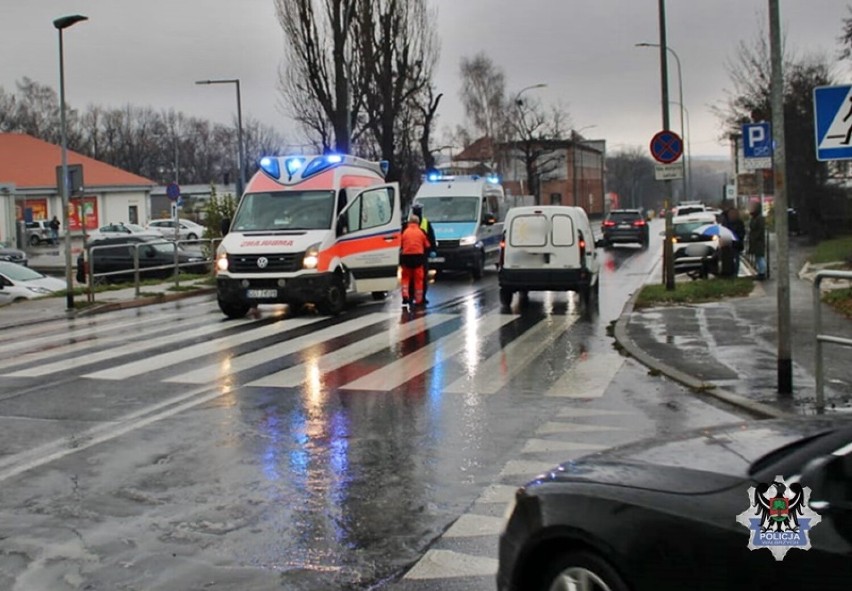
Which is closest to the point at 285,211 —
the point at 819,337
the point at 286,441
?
the point at 286,441

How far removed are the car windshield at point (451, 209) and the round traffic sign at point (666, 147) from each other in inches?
347

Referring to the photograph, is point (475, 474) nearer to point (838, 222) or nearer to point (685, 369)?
point (685, 369)

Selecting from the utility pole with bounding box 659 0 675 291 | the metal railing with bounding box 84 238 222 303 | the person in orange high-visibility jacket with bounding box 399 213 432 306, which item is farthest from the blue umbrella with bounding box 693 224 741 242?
the metal railing with bounding box 84 238 222 303

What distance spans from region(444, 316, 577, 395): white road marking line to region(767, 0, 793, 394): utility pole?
2.86 m

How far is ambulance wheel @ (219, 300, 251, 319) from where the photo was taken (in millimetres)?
17031

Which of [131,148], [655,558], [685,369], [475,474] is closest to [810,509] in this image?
[655,558]

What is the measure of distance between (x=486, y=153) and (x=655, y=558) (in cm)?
6508

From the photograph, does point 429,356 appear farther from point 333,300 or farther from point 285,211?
point 285,211

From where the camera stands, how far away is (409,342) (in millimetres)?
13539

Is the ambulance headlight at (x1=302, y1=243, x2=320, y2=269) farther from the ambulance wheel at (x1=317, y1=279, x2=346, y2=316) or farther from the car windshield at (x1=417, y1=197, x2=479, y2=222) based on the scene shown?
the car windshield at (x1=417, y1=197, x2=479, y2=222)

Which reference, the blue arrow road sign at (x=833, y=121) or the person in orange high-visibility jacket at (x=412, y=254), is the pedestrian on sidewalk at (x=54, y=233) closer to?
the person in orange high-visibility jacket at (x=412, y=254)

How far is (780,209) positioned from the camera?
29.9ft

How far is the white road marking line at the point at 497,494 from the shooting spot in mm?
6117
